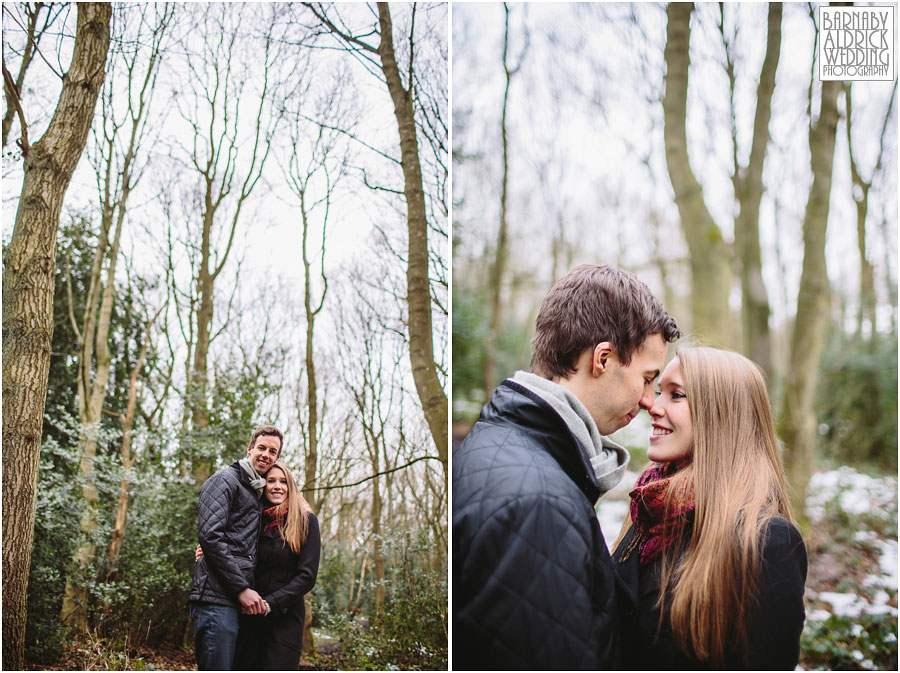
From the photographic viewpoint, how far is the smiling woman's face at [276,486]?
2443 mm

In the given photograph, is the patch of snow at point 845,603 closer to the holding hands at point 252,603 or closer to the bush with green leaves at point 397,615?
the bush with green leaves at point 397,615

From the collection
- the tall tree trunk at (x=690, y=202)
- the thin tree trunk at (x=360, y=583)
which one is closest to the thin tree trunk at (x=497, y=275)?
the tall tree trunk at (x=690, y=202)

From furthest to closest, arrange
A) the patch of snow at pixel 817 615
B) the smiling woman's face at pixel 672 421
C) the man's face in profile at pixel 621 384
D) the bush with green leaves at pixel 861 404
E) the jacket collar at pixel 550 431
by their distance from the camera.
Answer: the bush with green leaves at pixel 861 404 < the patch of snow at pixel 817 615 < the smiling woman's face at pixel 672 421 < the man's face in profile at pixel 621 384 < the jacket collar at pixel 550 431

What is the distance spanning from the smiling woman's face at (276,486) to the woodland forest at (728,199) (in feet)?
7.74

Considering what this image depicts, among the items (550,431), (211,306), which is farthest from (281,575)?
(550,431)

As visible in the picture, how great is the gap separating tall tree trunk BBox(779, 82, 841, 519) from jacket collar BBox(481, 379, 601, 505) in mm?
3615

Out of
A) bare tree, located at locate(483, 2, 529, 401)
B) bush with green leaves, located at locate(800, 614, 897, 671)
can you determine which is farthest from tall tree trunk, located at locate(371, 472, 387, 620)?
bare tree, located at locate(483, 2, 529, 401)

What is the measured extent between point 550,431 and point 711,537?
20.3 inches

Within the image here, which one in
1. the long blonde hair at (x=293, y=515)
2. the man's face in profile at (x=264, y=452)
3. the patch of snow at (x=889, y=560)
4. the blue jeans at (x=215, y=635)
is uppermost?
the man's face in profile at (x=264, y=452)

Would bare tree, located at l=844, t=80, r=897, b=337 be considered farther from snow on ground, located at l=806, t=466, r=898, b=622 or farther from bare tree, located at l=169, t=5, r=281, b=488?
bare tree, located at l=169, t=5, r=281, b=488

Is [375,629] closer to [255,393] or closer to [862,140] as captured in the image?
[255,393]

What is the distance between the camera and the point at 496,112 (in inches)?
201

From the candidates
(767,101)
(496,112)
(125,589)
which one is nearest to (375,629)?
(125,589)

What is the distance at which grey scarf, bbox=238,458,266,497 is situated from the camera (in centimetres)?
243
